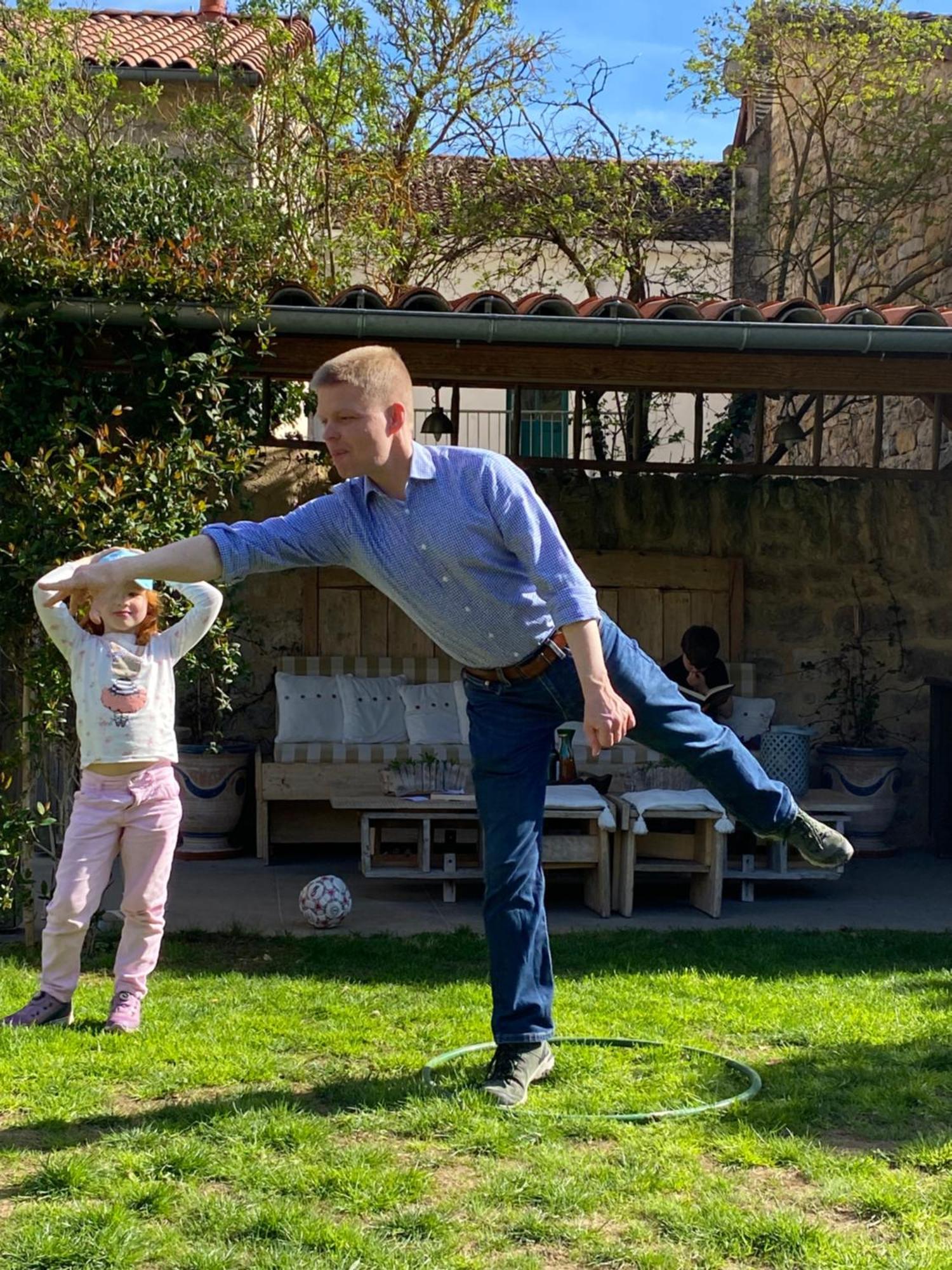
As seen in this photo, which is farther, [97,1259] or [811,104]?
[811,104]

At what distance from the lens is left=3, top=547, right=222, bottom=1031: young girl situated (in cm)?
452

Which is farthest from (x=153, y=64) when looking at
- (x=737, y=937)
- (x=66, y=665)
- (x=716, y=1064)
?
(x=716, y=1064)

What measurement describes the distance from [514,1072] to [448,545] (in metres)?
1.41

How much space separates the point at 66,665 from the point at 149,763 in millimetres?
1027

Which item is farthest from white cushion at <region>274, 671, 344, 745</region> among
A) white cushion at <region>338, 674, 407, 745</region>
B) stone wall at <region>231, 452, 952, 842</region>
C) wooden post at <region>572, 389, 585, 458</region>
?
wooden post at <region>572, 389, 585, 458</region>

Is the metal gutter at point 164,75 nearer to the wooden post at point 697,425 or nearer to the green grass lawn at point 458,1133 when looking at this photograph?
Result: the wooden post at point 697,425

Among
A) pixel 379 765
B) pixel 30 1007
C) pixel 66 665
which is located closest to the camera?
pixel 30 1007

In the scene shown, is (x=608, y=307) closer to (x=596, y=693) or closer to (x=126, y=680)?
(x=126, y=680)

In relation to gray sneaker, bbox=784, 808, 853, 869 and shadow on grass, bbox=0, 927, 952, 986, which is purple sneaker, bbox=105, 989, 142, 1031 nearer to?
shadow on grass, bbox=0, 927, 952, 986

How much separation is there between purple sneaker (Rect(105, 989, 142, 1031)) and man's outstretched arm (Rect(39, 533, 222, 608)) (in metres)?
1.67

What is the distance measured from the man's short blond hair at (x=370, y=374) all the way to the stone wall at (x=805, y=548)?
234 inches

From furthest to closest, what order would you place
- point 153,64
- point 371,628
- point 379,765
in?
point 153,64 < point 371,628 < point 379,765

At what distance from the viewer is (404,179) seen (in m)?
12.1

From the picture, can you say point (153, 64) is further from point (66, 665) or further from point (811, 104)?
Result: point (66, 665)
